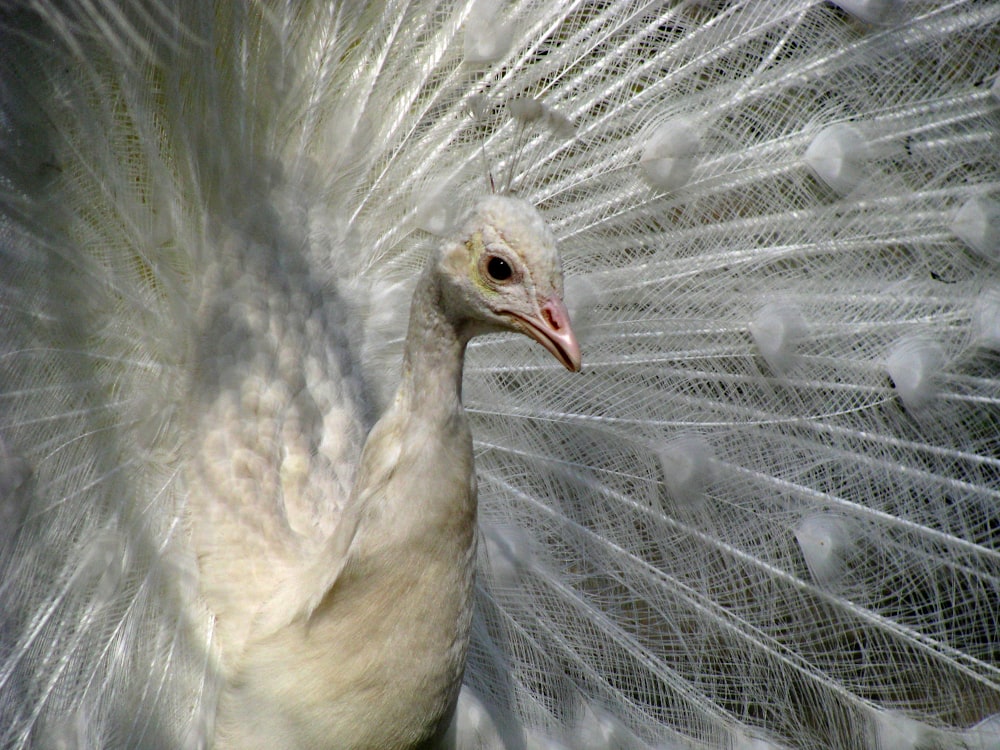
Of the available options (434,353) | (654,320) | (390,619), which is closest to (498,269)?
(434,353)

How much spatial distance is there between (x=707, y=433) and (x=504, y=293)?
719 millimetres

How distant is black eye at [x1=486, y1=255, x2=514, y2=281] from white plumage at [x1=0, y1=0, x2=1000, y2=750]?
530 millimetres

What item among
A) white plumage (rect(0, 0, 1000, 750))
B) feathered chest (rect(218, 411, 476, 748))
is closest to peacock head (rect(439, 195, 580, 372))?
feathered chest (rect(218, 411, 476, 748))

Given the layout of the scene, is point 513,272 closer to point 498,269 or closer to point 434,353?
point 498,269

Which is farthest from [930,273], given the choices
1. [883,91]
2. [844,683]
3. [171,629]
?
[171,629]

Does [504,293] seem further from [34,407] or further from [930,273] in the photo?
[930,273]

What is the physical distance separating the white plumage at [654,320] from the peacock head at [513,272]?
1.64ft

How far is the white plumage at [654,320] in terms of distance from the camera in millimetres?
1512

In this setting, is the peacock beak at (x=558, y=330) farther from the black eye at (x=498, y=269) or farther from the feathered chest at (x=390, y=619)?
the feathered chest at (x=390, y=619)

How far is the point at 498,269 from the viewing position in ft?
3.49

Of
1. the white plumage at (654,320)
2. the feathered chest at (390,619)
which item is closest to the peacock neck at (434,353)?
the feathered chest at (390,619)

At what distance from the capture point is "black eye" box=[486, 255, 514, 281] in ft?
3.48

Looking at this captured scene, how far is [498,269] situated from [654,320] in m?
0.65

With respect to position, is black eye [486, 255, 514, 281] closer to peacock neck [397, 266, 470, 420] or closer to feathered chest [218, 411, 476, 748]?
peacock neck [397, 266, 470, 420]
